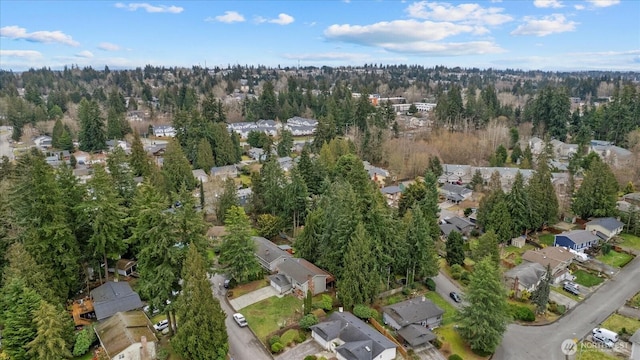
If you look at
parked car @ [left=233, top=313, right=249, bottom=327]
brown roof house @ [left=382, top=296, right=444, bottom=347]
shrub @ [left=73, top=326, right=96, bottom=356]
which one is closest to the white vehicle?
brown roof house @ [left=382, top=296, right=444, bottom=347]

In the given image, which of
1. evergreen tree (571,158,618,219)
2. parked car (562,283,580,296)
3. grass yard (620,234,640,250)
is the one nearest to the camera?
parked car (562,283,580,296)

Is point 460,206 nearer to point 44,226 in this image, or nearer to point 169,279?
point 169,279

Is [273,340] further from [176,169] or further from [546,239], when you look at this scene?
[176,169]

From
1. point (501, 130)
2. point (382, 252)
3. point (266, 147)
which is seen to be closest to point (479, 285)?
point (382, 252)

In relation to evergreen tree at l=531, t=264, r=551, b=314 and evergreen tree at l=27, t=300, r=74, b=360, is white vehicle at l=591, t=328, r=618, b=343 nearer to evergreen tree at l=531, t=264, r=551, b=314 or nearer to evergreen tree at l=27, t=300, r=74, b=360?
evergreen tree at l=531, t=264, r=551, b=314

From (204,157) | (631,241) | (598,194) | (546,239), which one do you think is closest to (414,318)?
(546,239)
